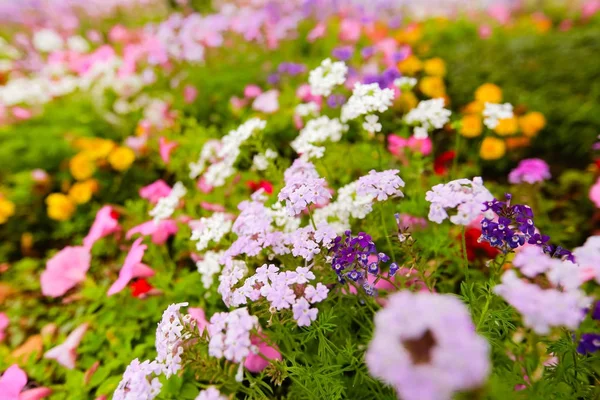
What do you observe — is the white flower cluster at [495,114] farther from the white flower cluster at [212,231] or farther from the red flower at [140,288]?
the red flower at [140,288]

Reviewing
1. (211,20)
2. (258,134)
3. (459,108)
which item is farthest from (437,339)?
(211,20)

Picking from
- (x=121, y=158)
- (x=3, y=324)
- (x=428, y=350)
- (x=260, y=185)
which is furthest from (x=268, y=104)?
(x=428, y=350)

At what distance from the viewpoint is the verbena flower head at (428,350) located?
519 mm

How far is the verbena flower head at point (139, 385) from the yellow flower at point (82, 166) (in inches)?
67.5

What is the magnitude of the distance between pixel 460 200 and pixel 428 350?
0.42 meters

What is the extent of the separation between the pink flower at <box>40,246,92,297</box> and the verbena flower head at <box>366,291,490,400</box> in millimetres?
1615

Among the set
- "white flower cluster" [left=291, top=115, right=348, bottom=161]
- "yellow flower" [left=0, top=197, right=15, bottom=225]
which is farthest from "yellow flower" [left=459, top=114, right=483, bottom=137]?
"yellow flower" [left=0, top=197, right=15, bottom=225]

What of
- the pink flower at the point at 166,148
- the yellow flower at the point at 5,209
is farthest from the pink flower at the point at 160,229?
the yellow flower at the point at 5,209

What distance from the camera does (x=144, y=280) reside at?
1.68 meters

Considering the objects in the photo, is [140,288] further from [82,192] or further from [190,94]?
[190,94]

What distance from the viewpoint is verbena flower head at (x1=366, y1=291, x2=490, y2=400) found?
0.52 meters

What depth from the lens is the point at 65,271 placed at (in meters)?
1.84

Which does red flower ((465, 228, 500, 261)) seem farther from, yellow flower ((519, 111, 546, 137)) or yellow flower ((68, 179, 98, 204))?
yellow flower ((68, 179, 98, 204))

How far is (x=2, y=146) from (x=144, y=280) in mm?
1780
